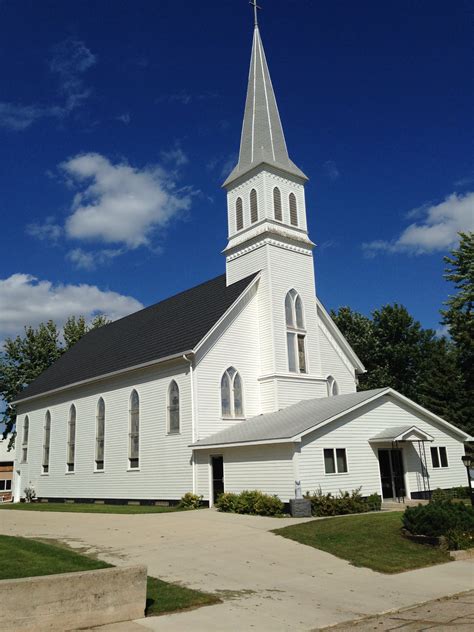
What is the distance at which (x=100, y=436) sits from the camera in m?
34.7

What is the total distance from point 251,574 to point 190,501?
1397 cm

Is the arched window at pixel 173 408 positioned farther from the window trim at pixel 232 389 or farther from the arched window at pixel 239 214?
the arched window at pixel 239 214

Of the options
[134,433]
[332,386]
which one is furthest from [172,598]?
[332,386]

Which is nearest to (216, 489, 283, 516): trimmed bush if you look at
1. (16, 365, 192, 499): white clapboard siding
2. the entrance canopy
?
(16, 365, 192, 499): white clapboard siding

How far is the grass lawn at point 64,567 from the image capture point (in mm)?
10281

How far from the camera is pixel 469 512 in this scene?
631 inches

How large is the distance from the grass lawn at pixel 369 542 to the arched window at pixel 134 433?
1423cm

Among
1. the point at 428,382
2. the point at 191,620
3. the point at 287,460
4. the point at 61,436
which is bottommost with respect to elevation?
the point at 191,620

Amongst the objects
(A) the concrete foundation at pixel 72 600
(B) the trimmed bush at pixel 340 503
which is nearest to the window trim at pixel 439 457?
(B) the trimmed bush at pixel 340 503

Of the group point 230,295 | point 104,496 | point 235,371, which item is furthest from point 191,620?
point 104,496

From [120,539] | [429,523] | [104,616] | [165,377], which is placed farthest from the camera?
[165,377]

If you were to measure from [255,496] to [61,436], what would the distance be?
19.5m

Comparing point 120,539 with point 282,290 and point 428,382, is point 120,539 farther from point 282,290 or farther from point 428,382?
point 428,382

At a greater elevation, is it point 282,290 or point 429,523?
point 282,290
